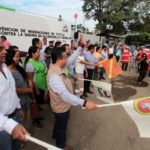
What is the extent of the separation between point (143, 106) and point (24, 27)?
6.94 m

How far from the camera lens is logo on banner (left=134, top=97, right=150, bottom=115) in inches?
154

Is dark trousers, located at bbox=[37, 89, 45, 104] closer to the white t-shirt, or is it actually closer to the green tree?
the white t-shirt

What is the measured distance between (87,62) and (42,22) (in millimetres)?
3013

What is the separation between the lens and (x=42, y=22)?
11.3 meters

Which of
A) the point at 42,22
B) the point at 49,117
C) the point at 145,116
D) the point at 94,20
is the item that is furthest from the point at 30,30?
the point at 94,20

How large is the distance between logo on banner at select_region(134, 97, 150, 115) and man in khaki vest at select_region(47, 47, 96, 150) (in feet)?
1.78

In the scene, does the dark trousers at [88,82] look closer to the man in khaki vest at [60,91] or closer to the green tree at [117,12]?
the man in khaki vest at [60,91]

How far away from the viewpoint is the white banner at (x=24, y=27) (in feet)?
30.6

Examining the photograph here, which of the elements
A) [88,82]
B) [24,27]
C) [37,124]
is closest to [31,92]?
[37,124]

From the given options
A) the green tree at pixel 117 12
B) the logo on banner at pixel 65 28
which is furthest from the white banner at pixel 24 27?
the green tree at pixel 117 12

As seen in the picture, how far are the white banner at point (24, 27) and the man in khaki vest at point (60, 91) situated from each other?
5.00 meters

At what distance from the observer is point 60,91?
4.23 m

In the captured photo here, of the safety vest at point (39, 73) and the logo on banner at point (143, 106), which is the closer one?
the logo on banner at point (143, 106)

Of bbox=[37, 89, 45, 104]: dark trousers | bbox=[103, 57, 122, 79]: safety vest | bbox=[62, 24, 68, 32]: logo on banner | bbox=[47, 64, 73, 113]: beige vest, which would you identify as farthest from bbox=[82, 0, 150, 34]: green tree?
bbox=[47, 64, 73, 113]: beige vest
